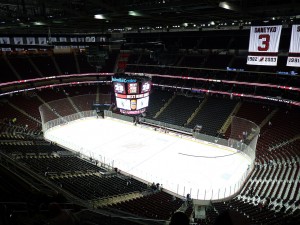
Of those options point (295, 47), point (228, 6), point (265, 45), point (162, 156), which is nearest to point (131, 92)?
point (162, 156)

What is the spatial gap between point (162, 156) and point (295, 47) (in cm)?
1810

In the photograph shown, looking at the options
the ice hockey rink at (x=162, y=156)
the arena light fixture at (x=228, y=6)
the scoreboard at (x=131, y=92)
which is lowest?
the ice hockey rink at (x=162, y=156)

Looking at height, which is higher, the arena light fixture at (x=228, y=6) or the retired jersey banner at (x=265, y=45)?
the arena light fixture at (x=228, y=6)

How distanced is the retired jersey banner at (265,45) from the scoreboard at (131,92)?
15586 millimetres

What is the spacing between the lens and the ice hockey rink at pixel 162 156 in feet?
73.7

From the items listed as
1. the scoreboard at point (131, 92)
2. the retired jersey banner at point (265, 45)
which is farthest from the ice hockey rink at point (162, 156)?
the retired jersey banner at point (265, 45)

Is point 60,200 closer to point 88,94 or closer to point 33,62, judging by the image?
point 88,94

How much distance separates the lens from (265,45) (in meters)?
14.6

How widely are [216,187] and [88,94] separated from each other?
3227cm

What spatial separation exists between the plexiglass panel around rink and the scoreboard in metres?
5.02

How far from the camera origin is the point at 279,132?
29.4 m

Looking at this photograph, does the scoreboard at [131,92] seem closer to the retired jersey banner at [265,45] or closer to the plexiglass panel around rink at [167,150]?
the plexiglass panel around rink at [167,150]

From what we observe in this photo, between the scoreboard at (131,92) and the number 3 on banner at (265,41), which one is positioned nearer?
the number 3 on banner at (265,41)

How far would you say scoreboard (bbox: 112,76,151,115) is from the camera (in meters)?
28.8
